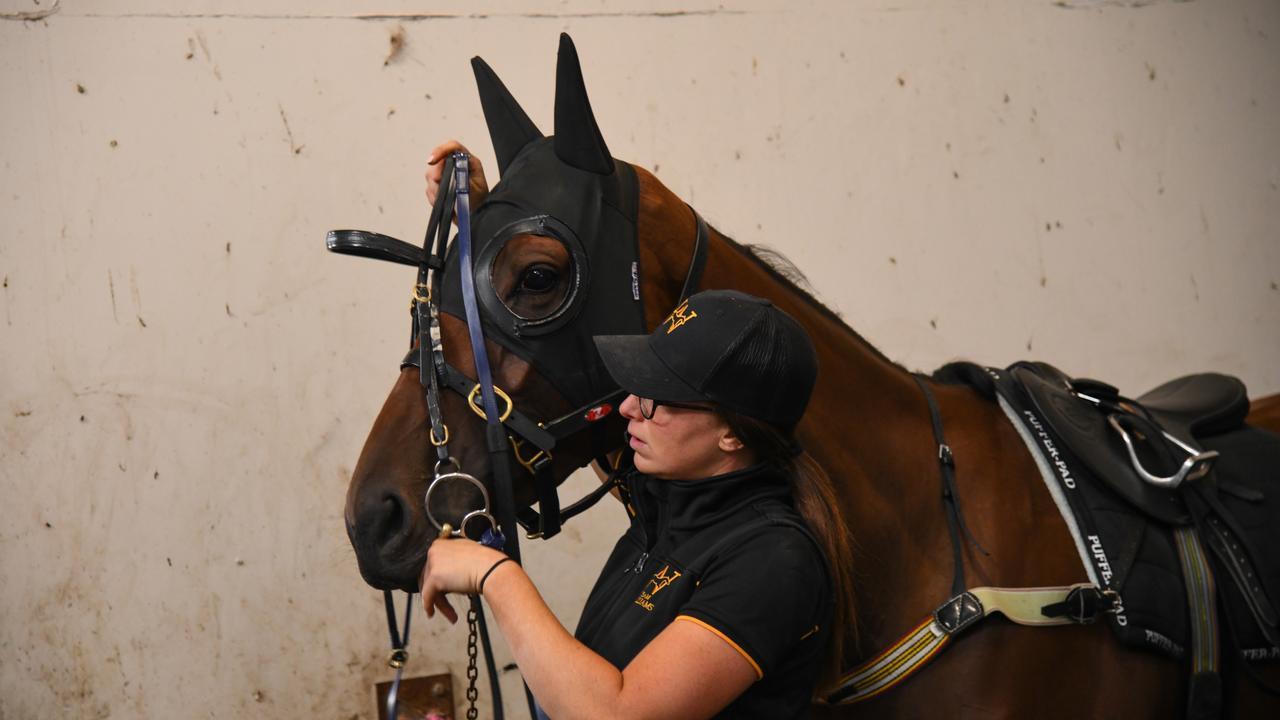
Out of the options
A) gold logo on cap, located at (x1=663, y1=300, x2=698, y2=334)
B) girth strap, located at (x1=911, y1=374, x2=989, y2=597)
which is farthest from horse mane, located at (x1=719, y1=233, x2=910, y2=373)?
gold logo on cap, located at (x1=663, y1=300, x2=698, y2=334)

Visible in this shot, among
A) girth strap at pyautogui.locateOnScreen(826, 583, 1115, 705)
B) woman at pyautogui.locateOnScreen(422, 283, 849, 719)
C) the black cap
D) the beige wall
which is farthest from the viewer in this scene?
the beige wall

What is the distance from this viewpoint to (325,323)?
95.6 inches

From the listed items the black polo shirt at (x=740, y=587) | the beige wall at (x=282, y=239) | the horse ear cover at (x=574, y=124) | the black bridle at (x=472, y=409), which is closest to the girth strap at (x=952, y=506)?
the black polo shirt at (x=740, y=587)

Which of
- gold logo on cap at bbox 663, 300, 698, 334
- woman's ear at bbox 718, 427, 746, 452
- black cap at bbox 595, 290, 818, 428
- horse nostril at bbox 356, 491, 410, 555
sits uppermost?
gold logo on cap at bbox 663, 300, 698, 334

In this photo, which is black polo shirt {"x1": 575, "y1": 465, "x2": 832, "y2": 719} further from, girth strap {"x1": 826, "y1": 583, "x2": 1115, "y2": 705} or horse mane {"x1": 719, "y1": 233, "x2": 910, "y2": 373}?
horse mane {"x1": 719, "y1": 233, "x2": 910, "y2": 373}

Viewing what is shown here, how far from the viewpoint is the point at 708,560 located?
3.59ft

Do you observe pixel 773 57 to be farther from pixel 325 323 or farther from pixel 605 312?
pixel 605 312

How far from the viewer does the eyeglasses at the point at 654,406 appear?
3.62ft

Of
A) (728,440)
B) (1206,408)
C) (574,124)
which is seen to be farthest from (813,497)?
(1206,408)

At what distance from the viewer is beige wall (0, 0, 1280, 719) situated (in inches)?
91.2

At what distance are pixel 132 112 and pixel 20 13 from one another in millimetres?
343

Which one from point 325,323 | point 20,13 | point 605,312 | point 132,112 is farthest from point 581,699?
point 20,13

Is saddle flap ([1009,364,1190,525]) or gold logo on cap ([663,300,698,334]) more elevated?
gold logo on cap ([663,300,698,334])

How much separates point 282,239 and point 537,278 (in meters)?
1.38
